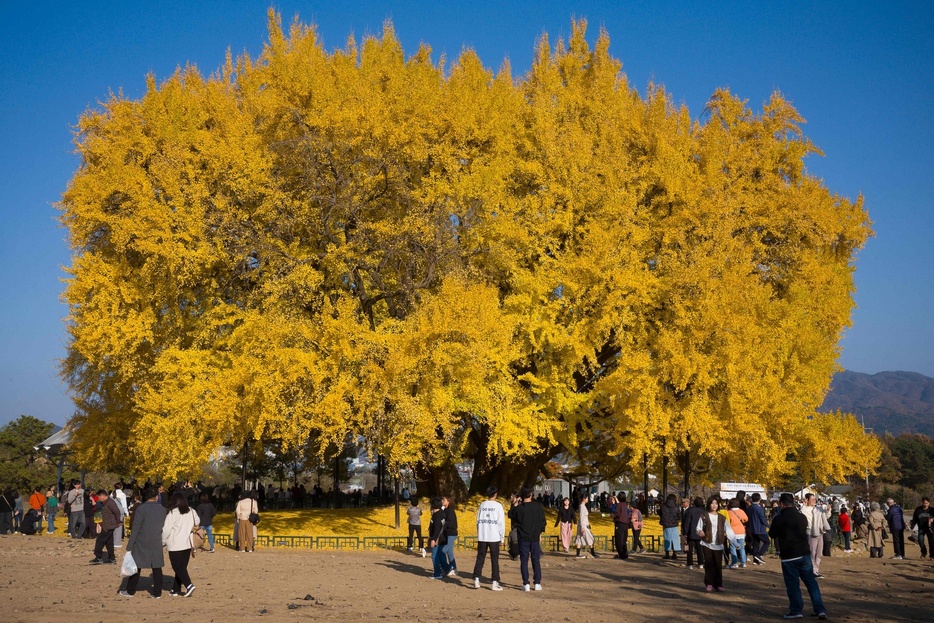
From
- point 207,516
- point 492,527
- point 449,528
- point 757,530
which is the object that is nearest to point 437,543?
point 449,528

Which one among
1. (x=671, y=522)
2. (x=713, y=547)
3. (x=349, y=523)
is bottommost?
(x=349, y=523)

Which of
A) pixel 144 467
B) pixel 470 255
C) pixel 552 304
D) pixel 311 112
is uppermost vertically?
pixel 311 112

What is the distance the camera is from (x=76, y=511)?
72.4 feet

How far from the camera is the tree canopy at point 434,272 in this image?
2167cm

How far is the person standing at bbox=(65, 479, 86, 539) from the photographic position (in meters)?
21.9

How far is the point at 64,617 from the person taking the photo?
10.1 meters

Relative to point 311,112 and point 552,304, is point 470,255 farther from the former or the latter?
point 311,112

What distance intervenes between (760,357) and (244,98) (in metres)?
17.0

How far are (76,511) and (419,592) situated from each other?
12.9 m

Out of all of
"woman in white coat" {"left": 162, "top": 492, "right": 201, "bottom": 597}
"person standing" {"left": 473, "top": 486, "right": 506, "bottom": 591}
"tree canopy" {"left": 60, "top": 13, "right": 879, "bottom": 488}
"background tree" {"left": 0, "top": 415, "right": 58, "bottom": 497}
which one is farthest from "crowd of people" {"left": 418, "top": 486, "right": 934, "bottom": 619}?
"background tree" {"left": 0, "top": 415, "right": 58, "bottom": 497}

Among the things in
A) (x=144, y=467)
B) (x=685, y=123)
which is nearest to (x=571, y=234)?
(x=685, y=123)

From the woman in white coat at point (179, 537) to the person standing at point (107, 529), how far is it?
4.40m

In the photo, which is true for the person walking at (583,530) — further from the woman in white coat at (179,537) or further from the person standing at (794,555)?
the woman in white coat at (179,537)

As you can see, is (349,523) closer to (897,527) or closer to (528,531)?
(528,531)
